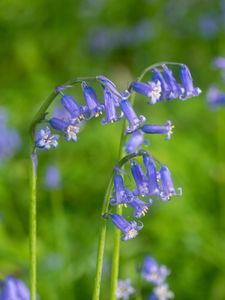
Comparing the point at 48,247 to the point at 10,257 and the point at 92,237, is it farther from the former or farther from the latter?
the point at 10,257

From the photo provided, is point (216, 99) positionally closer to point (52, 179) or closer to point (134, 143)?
point (134, 143)

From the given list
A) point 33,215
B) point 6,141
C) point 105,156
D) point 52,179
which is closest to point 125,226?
point 33,215

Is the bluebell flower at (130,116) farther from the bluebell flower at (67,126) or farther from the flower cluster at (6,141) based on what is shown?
the flower cluster at (6,141)

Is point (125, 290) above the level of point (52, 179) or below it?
below

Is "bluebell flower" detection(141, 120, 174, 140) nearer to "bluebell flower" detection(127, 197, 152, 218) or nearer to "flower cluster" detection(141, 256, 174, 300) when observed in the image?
"bluebell flower" detection(127, 197, 152, 218)

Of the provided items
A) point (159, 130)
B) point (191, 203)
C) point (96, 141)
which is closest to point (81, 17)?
point (96, 141)

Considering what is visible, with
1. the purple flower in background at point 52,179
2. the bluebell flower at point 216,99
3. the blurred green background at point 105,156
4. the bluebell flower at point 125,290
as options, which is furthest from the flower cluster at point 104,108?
the purple flower in background at point 52,179

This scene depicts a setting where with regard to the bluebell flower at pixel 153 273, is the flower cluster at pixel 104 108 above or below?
above
